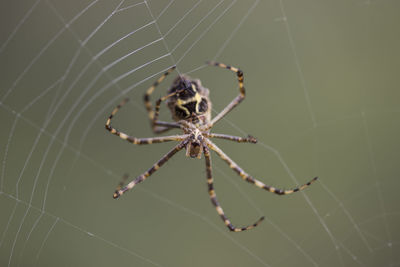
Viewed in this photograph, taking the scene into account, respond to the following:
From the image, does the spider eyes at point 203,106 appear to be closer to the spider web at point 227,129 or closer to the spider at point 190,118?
the spider at point 190,118

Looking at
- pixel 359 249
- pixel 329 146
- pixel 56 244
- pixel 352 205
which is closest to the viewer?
pixel 359 249

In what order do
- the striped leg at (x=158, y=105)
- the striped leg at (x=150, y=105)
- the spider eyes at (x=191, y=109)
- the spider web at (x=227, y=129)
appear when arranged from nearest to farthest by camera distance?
the striped leg at (x=150, y=105)
the striped leg at (x=158, y=105)
the spider eyes at (x=191, y=109)
the spider web at (x=227, y=129)

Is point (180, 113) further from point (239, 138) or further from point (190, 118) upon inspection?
point (239, 138)

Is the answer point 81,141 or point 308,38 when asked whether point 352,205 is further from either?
point 81,141

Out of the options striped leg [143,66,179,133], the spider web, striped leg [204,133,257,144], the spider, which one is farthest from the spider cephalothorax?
the spider web

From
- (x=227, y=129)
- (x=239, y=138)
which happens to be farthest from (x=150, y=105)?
(x=227, y=129)

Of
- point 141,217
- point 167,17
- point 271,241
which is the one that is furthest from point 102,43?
point 271,241

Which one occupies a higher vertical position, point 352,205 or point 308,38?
point 308,38

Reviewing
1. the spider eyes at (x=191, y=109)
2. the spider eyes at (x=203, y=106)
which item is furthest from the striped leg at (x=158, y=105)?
the spider eyes at (x=203, y=106)
